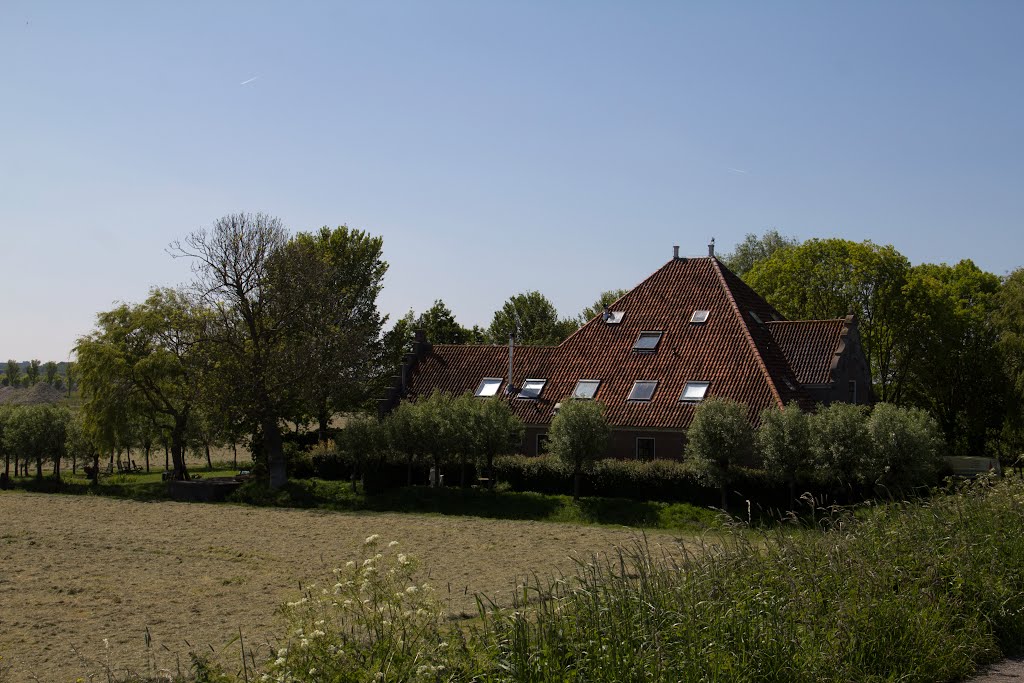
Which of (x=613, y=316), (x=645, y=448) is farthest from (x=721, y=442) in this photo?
(x=613, y=316)

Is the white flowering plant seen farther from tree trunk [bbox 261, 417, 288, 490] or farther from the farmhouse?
tree trunk [bbox 261, 417, 288, 490]

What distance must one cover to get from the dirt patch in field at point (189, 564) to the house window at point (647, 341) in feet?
37.6

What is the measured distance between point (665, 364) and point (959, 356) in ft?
82.7

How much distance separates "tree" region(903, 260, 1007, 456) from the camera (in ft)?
179

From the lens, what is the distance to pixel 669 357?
4038 cm

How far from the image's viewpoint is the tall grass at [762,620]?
335 inches

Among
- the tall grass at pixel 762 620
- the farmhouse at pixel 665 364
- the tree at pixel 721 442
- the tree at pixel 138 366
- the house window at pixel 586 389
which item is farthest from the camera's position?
the tree at pixel 138 366

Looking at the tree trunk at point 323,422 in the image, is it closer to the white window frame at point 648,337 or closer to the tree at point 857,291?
the white window frame at point 648,337

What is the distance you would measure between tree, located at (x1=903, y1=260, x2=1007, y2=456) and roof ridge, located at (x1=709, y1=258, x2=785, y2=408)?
16.9 metres

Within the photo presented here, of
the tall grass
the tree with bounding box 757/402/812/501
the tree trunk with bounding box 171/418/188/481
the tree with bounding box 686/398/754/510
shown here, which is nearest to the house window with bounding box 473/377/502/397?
the tree with bounding box 686/398/754/510

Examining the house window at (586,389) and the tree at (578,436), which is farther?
the house window at (586,389)

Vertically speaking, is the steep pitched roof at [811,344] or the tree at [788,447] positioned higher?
the steep pitched roof at [811,344]

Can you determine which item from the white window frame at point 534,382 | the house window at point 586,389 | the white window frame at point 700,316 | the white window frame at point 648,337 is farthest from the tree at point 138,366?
the white window frame at point 700,316

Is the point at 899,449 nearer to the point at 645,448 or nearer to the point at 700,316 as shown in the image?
the point at 645,448
